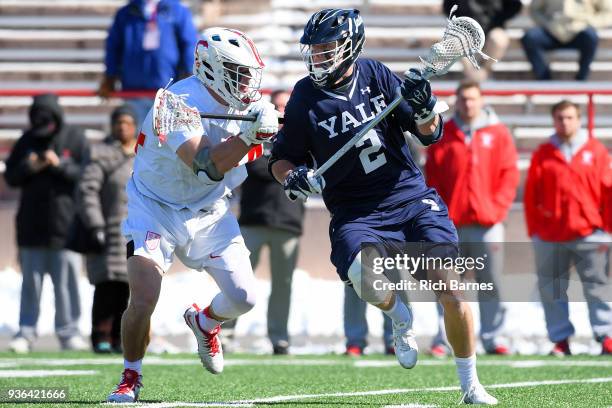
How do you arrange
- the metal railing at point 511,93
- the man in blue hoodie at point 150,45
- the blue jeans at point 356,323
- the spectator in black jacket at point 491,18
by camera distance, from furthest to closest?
the spectator in black jacket at point 491,18 → the man in blue hoodie at point 150,45 → the metal railing at point 511,93 → the blue jeans at point 356,323

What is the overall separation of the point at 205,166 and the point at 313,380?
86.2 inches

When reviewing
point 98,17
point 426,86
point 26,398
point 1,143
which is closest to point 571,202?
point 426,86

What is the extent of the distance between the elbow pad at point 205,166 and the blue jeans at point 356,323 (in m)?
4.03

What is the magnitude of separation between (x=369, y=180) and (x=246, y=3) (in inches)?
362

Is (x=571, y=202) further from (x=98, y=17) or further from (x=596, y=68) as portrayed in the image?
(x=98, y=17)

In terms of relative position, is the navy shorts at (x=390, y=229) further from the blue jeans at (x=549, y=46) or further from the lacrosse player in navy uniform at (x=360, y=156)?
the blue jeans at (x=549, y=46)

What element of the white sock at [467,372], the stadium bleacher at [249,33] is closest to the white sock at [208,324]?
the white sock at [467,372]

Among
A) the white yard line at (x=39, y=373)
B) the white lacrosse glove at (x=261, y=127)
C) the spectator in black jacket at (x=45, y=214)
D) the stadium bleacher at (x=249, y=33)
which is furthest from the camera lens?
the stadium bleacher at (x=249, y=33)

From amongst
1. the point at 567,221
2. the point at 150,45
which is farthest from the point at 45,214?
the point at 567,221

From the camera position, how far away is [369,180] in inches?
271

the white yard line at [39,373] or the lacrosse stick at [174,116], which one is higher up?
the lacrosse stick at [174,116]

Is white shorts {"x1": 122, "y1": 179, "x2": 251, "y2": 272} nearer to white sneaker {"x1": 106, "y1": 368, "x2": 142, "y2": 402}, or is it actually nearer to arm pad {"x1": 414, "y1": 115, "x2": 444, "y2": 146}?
white sneaker {"x1": 106, "y1": 368, "x2": 142, "y2": 402}

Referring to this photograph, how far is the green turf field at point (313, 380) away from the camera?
6.89m

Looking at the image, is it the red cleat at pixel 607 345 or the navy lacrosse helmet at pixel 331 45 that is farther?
the red cleat at pixel 607 345
